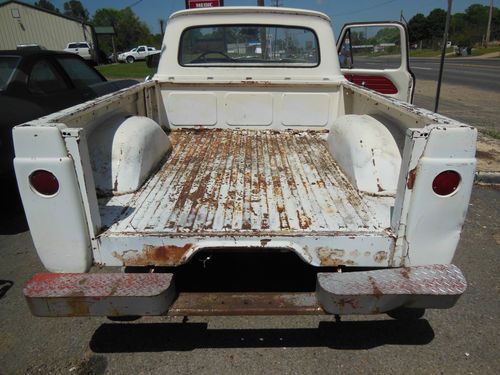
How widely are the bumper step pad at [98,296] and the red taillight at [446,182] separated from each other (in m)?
1.38

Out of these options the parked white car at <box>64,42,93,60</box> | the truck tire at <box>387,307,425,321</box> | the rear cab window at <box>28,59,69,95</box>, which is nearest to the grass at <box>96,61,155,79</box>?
the parked white car at <box>64,42,93,60</box>

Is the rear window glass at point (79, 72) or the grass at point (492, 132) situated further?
the grass at point (492, 132)

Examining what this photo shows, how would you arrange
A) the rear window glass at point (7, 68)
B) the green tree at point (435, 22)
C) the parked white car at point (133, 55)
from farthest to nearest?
the green tree at point (435, 22) → the parked white car at point (133, 55) → the rear window glass at point (7, 68)

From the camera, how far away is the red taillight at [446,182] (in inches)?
72.8

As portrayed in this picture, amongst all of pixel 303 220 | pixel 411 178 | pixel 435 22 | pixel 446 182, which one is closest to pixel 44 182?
pixel 303 220

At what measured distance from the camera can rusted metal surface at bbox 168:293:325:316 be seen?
1.90 m

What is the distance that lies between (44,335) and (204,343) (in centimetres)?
103

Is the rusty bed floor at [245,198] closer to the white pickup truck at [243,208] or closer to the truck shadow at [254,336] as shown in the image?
the white pickup truck at [243,208]

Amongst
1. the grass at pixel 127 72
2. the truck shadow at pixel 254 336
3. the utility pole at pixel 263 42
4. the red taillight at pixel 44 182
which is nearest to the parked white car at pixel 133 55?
the grass at pixel 127 72

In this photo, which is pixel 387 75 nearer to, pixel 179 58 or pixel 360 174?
pixel 179 58

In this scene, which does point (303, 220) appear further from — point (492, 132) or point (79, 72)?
point (492, 132)

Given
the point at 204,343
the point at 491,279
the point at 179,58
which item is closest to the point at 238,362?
the point at 204,343

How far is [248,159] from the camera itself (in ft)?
10.7

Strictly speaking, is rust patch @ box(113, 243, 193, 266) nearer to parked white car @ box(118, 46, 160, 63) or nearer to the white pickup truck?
the white pickup truck
